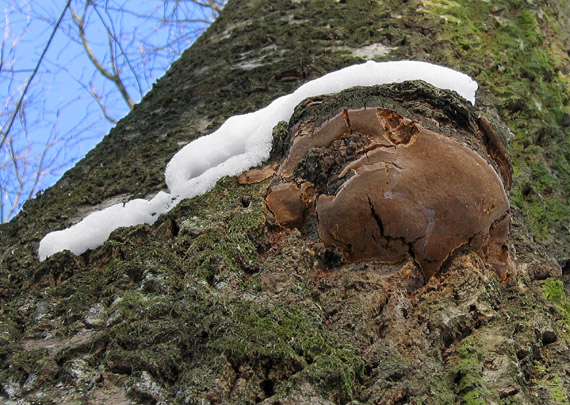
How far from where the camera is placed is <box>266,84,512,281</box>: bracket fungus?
57.3 inches

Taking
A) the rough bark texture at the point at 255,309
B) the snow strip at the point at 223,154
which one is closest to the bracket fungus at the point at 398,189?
the rough bark texture at the point at 255,309

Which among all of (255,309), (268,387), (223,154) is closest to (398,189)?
(255,309)

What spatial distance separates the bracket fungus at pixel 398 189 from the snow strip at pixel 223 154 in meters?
0.23

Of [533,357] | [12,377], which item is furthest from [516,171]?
[12,377]

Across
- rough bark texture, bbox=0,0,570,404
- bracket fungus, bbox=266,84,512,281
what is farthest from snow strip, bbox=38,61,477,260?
bracket fungus, bbox=266,84,512,281

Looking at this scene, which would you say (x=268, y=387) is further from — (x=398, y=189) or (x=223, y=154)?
(x=223, y=154)

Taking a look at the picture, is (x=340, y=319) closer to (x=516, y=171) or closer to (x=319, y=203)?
(x=319, y=203)

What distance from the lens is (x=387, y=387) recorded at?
→ 1161mm

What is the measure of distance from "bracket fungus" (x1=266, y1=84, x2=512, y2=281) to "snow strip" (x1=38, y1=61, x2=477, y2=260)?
9.2 inches

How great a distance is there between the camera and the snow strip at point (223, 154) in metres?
1.78

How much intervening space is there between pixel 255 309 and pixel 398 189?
43cm

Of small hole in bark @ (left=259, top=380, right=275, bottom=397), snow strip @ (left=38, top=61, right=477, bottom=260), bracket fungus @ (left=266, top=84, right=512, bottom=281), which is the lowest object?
small hole in bark @ (left=259, top=380, right=275, bottom=397)

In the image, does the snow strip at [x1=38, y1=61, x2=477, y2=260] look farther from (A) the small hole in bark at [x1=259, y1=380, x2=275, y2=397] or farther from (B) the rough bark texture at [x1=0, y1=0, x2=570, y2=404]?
(A) the small hole in bark at [x1=259, y1=380, x2=275, y2=397]

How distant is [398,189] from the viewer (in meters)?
1.45
